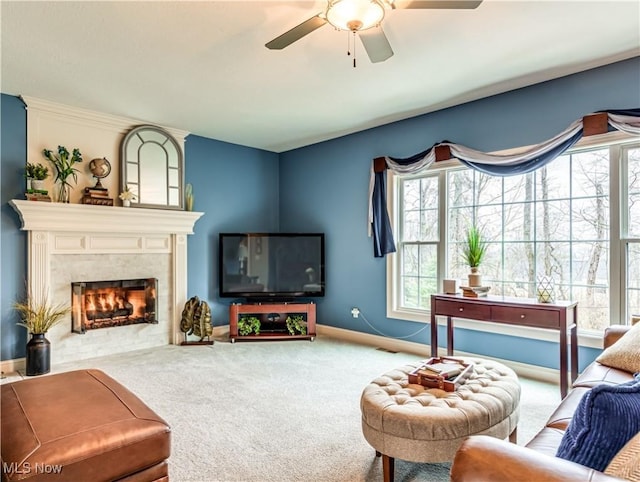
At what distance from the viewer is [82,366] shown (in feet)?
12.8

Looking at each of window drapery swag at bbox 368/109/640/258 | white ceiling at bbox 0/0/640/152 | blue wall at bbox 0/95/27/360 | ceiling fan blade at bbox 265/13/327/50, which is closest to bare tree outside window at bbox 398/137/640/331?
window drapery swag at bbox 368/109/640/258

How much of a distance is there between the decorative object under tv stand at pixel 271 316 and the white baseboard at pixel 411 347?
1.21ft

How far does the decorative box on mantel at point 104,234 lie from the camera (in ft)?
12.6

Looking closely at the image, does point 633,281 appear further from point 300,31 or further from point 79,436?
point 79,436

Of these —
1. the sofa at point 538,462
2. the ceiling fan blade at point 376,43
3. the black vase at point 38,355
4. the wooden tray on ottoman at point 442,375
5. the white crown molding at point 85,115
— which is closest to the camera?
the sofa at point 538,462

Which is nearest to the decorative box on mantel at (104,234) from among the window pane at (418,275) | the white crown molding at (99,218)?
the white crown molding at (99,218)

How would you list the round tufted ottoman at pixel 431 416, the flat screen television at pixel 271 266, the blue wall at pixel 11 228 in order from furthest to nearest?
the flat screen television at pixel 271 266, the blue wall at pixel 11 228, the round tufted ottoman at pixel 431 416

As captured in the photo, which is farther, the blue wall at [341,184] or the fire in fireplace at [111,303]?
the fire in fireplace at [111,303]

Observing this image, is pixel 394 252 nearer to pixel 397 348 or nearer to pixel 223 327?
pixel 397 348

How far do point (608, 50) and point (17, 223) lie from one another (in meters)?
5.28

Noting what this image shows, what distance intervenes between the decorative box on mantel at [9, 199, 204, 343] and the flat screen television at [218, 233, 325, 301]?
20.9 inches

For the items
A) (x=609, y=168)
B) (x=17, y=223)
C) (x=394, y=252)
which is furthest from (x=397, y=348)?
(x=17, y=223)

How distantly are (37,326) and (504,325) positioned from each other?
4324 millimetres

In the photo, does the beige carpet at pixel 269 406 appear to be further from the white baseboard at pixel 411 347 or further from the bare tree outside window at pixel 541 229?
the bare tree outside window at pixel 541 229
